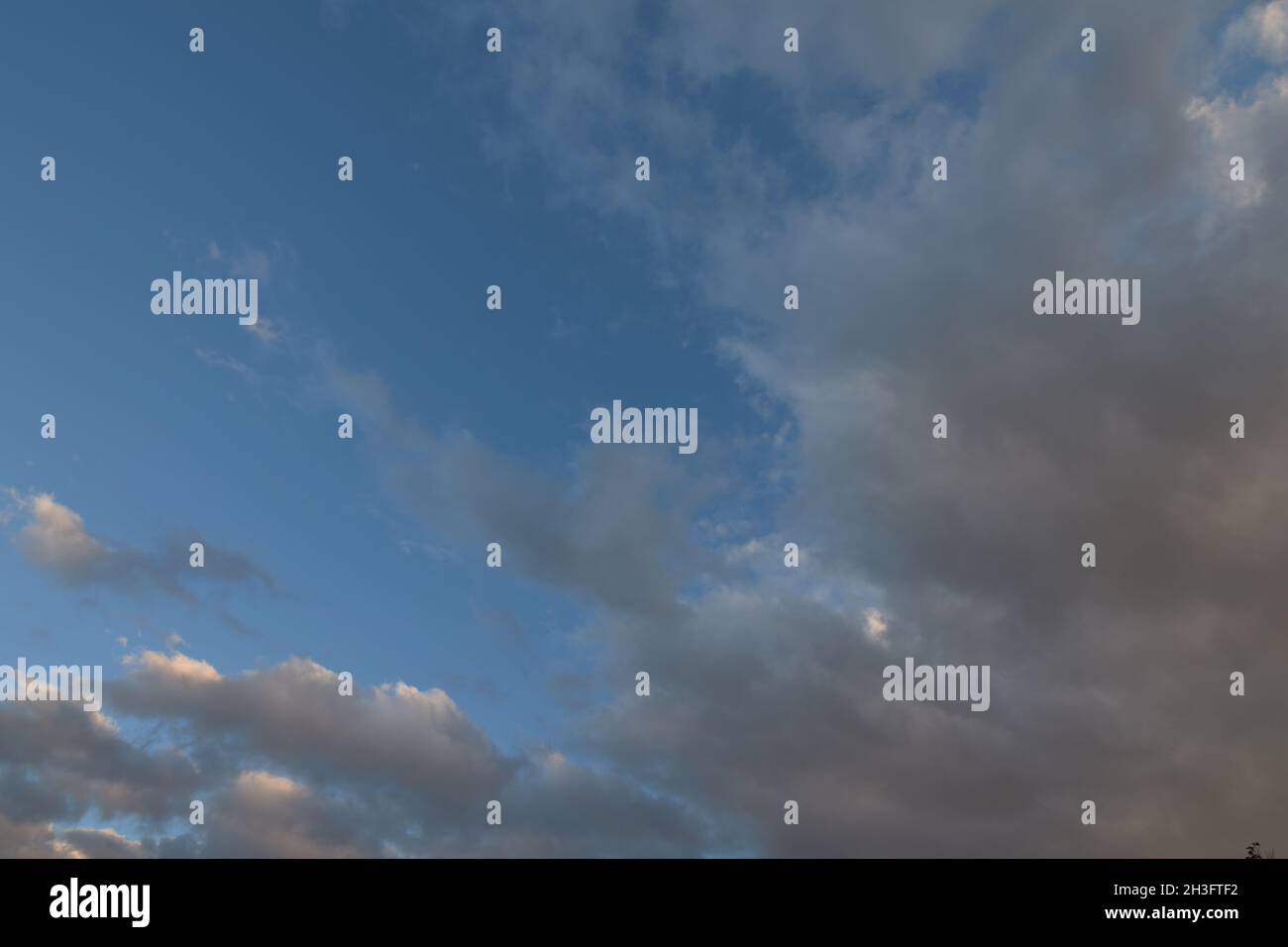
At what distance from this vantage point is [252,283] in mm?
65938
